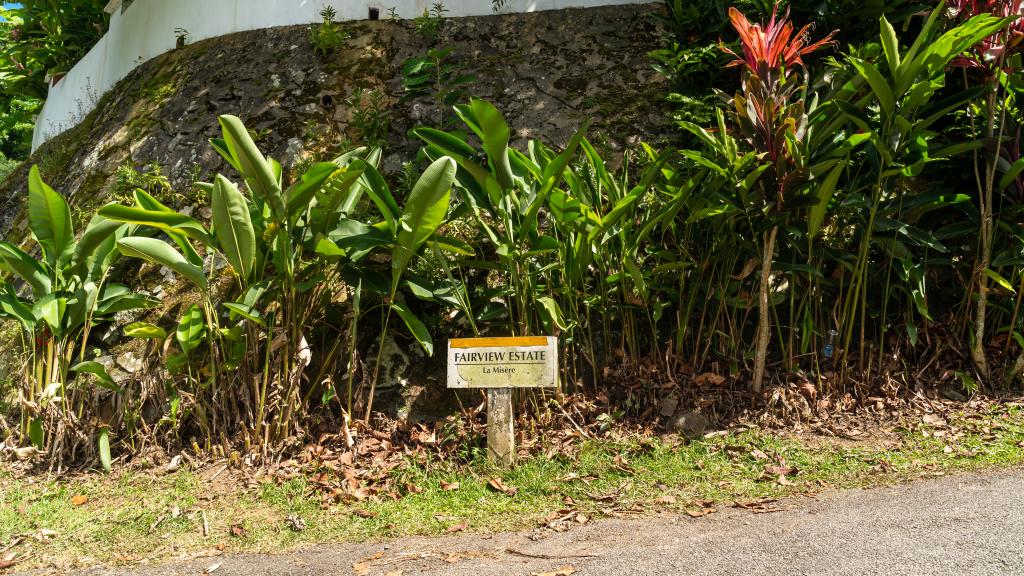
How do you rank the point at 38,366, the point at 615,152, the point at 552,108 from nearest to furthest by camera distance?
1. the point at 38,366
2. the point at 615,152
3. the point at 552,108

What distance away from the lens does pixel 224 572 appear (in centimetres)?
239

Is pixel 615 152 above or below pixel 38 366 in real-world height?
above

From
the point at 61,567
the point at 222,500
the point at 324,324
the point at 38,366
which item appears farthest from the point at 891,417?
the point at 38,366

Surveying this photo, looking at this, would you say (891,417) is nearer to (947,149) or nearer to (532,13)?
(947,149)

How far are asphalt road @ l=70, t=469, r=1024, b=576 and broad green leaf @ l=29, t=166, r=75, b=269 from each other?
181 cm

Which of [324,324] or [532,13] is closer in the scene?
[324,324]

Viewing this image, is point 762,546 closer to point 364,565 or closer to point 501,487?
point 501,487

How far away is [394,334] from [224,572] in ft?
5.51

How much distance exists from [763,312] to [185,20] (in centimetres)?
602

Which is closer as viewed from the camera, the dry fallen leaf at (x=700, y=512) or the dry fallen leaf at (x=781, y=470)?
the dry fallen leaf at (x=700, y=512)

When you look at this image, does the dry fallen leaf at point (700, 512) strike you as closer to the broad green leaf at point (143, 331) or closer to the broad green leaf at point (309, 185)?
the broad green leaf at point (309, 185)

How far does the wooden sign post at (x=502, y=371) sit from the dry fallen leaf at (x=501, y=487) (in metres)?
0.13

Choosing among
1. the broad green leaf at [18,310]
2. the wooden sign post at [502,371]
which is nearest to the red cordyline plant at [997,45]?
the wooden sign post at [502,371]

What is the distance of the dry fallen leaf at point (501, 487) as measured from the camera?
2.93m
